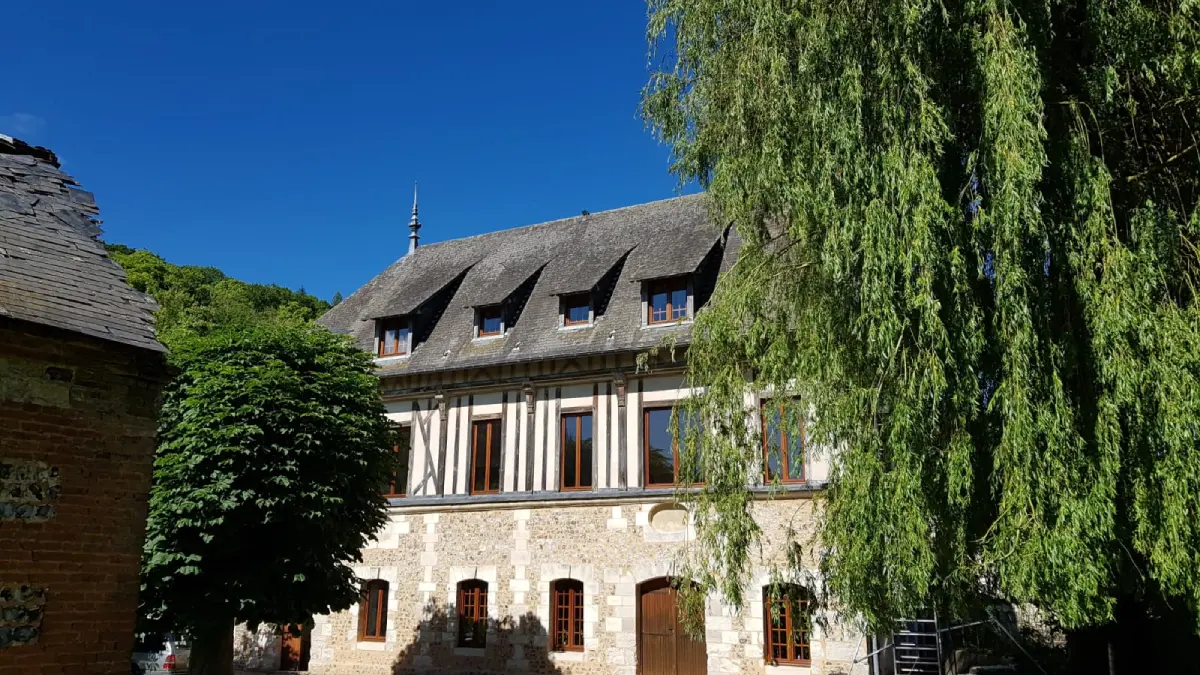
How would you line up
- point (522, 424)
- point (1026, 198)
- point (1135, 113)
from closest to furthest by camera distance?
point (1026, 198), point (1135, 113), point (522, 424)

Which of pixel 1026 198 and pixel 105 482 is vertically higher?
pixel 1026 198

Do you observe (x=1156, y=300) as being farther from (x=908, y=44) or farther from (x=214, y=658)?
(x=214, y=658)

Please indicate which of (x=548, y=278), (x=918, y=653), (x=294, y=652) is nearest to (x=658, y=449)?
(x=548, y=278)

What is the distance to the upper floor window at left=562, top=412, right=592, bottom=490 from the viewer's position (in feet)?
44.0

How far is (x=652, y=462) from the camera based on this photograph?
1297cm

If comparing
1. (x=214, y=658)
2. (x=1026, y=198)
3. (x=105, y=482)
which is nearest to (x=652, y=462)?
(x=214, y=658)

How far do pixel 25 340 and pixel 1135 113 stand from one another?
730cm

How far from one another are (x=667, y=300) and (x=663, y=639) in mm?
4994

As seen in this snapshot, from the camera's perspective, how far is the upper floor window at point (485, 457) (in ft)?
46.3

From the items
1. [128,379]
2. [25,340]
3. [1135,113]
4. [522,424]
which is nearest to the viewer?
[25,340]

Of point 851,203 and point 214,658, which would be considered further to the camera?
point 214,658

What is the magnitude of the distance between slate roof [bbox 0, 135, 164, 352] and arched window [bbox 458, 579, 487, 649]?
9.36m

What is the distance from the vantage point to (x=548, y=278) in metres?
15.3

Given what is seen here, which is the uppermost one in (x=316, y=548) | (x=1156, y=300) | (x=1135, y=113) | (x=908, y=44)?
(x=908, y=44)
